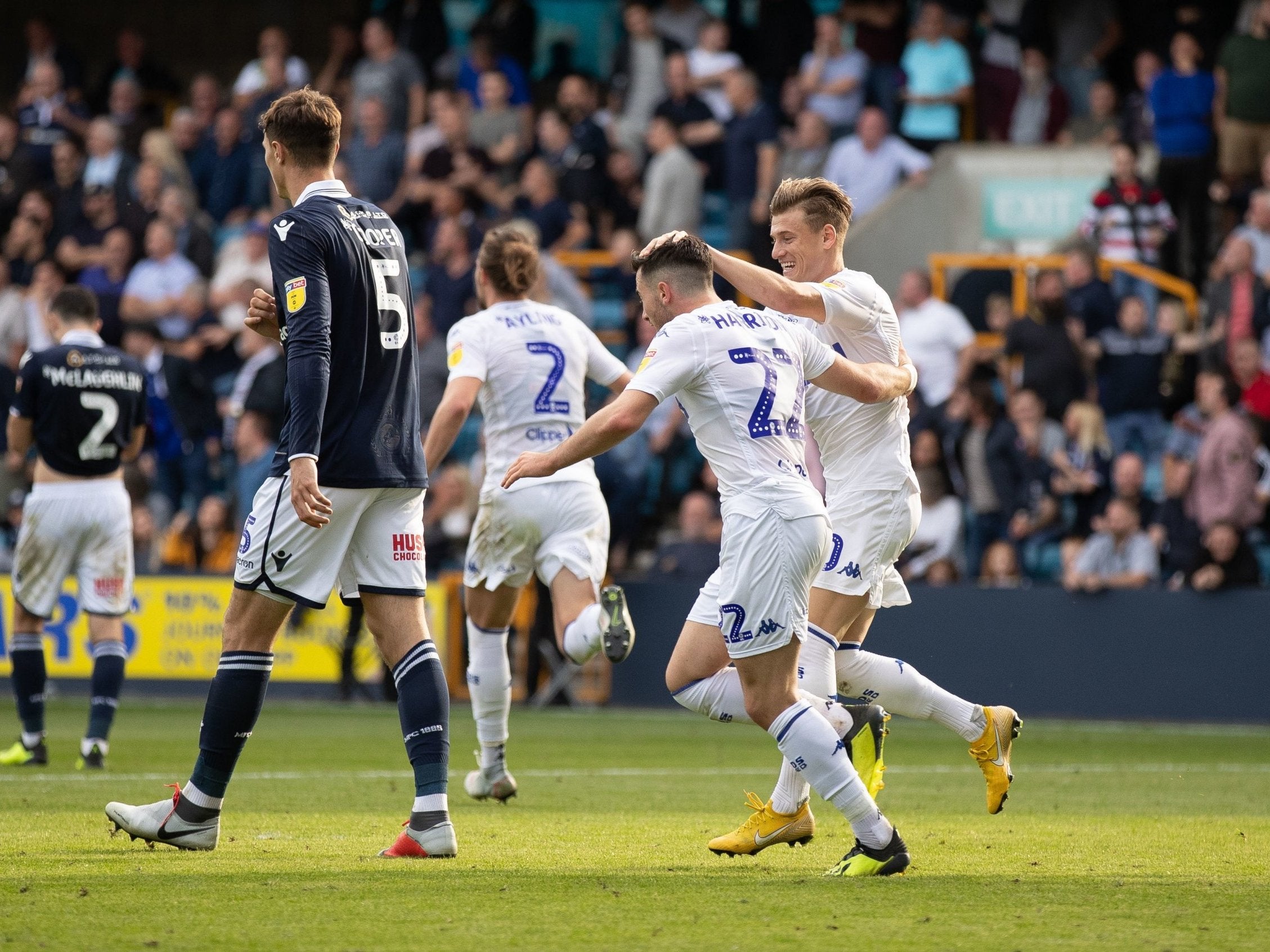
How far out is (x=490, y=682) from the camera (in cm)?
918

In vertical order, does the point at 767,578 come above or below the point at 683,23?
below

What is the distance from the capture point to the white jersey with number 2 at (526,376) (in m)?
9.18

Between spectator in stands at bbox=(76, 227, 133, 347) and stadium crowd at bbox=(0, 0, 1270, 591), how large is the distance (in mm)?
32

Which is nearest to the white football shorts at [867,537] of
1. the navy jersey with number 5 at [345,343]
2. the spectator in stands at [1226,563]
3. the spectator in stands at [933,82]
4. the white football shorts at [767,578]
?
the white football shorts at [767,578]

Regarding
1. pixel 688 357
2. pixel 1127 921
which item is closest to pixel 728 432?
pixel 688 357

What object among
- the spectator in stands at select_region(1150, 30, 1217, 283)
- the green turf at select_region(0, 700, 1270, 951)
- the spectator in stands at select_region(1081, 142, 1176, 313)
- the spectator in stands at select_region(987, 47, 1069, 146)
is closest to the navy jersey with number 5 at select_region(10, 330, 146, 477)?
the green turf at select_region(0, 700, 1270, 951)

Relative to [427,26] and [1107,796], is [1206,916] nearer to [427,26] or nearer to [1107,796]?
[1107,796]

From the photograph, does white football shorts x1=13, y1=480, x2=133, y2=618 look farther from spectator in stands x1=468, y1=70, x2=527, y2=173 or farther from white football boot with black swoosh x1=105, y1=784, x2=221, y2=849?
spectator in stands x1=468, y1=70, x2=527, y2=173

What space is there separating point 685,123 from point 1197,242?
5.24 m

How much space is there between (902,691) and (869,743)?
1.30 ft

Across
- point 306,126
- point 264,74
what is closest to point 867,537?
point 306,126

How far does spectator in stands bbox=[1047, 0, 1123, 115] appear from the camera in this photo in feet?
63.9

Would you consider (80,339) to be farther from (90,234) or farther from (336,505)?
(90,234)

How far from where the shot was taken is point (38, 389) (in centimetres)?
1068
